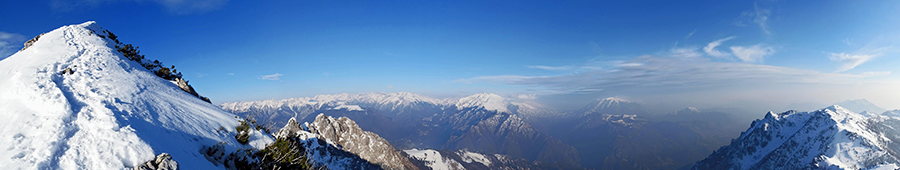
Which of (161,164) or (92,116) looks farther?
(92,116)

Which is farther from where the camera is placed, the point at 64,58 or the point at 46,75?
the point at 64,58

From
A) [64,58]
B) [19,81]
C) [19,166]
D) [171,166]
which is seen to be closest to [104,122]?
[19,166]

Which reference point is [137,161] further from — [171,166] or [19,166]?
[19,166]

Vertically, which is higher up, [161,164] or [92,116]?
[92,116]

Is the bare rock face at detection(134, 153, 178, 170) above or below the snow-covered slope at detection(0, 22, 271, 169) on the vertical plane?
below

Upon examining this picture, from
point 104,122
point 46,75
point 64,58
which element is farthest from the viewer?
point 64,58

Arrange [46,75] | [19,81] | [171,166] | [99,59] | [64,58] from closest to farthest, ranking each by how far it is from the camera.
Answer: [171,166], [19,81], [46,75], [64,58], [99,59]
